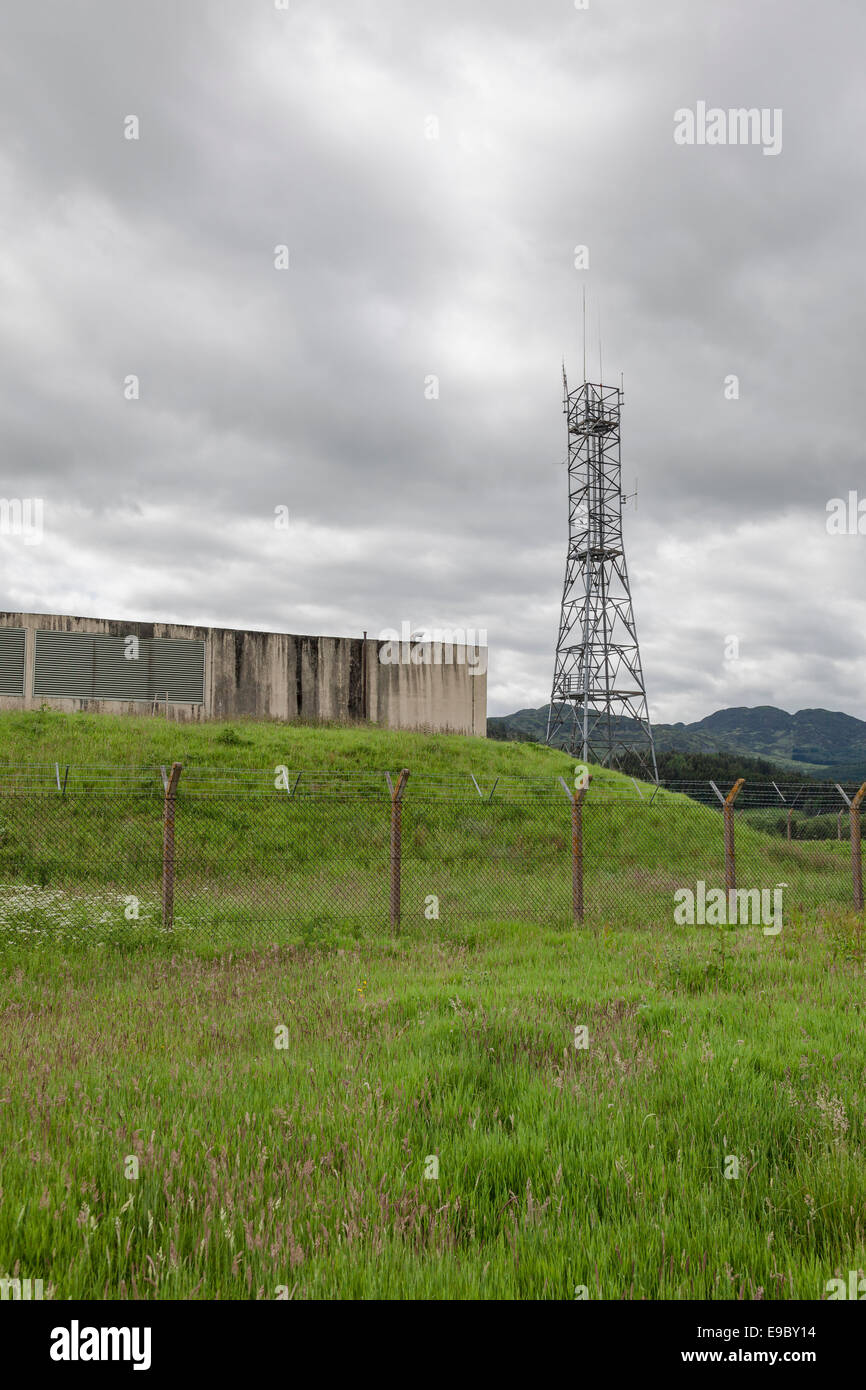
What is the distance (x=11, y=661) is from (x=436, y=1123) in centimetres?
3377

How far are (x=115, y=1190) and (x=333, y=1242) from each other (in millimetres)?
1107

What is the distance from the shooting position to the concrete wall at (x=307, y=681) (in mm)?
34219

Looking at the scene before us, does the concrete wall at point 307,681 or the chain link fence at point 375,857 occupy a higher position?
the concrete wall at point 307,681

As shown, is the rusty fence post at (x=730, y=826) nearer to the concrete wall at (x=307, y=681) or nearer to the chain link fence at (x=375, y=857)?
the chain link fence at (x=375, y=857)

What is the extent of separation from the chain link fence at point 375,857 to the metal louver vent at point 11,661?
41.2 feet

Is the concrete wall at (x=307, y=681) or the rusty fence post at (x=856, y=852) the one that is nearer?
the rusty fence post at (x=856, y=852)

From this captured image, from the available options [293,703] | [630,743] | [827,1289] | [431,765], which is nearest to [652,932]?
[827,1289]

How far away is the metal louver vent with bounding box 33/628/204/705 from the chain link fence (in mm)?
12259

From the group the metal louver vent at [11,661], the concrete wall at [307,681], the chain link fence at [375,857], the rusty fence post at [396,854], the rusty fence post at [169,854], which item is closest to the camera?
the rusty fence post at [169,854]

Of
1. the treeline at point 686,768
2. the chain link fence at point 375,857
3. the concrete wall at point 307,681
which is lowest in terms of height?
the chain link fence at point 375,857

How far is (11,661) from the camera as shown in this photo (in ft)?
109

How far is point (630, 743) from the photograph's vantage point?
50.0 meters

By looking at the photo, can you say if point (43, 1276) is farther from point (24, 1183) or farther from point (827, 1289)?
point (827, 1289)

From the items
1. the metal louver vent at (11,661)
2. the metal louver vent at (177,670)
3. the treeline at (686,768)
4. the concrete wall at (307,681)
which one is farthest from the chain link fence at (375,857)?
the treeline at (686,768)
